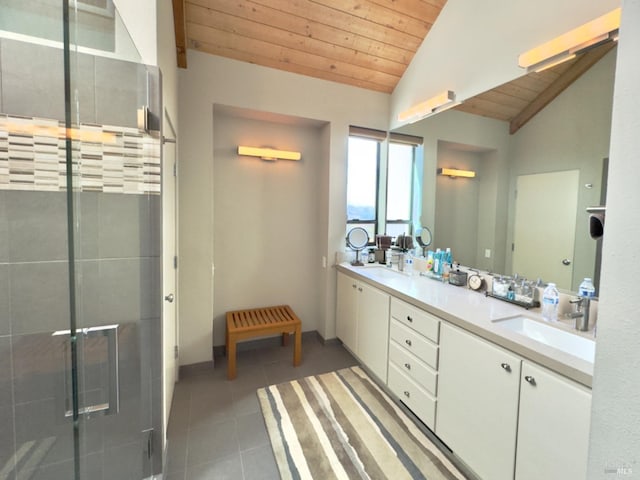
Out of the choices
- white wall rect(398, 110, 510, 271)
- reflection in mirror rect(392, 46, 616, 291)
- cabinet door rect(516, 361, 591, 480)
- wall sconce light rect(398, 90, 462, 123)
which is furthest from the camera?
wall sconce light rect(398, 90, 462, 123)

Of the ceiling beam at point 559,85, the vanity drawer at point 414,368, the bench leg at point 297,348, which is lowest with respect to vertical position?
the bench leg at point 297,348

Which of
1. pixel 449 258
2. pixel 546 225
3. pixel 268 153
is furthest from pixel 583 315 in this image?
pixel 268 153

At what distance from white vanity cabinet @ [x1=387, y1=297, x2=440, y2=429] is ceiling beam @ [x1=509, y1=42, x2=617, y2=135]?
1445 millimetres

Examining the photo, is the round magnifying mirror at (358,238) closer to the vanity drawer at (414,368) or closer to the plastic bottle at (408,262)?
the plastic bottle at (408,262)

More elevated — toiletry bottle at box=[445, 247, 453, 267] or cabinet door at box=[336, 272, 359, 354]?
toiletry bottle at box=[445, 247, 453, 267]

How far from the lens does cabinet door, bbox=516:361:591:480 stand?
1.06m

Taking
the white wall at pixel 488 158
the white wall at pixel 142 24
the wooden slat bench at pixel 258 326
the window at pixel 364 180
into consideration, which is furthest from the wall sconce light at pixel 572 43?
the wooden slat bench at pixel 258 326

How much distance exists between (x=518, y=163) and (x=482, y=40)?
1.01 meters

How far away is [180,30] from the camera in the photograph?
2041 mm

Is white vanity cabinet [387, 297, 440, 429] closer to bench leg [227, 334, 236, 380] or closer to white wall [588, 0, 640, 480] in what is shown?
white wall [588, 0, 640, 480]

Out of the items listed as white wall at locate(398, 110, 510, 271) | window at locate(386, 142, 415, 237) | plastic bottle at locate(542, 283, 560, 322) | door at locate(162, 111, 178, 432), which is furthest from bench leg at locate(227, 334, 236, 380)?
plastic bottle at locate(542, 283, 560, 322)

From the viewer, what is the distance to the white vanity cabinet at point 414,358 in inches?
69.7

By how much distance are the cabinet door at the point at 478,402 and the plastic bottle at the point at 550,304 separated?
1.54ft

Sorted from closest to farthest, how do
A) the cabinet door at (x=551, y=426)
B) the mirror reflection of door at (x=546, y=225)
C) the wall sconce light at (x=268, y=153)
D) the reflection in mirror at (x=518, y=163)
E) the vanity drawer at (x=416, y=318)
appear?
the cabinet door at (x=551, y=426) → the reflection in mirror at (x=518, y=163) → the mirror reflection of door at (x=546, y=225) → the vanity drawer at (x=416, y=318) → the wall sconce light at (x=268, y=153)
